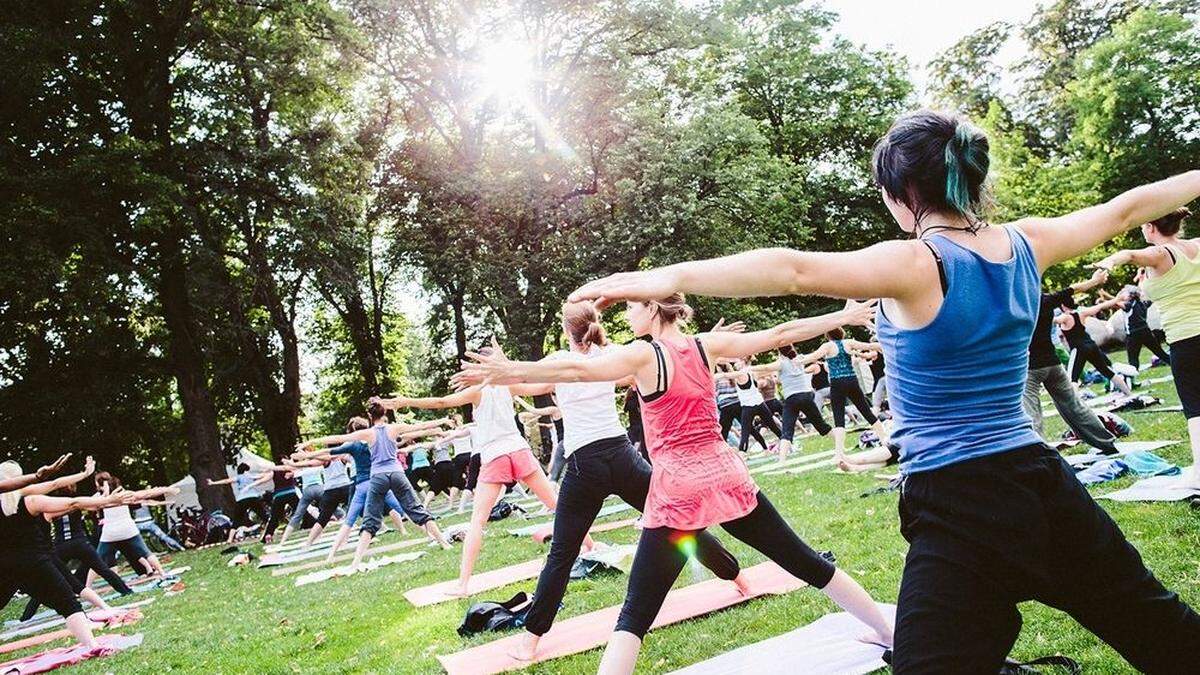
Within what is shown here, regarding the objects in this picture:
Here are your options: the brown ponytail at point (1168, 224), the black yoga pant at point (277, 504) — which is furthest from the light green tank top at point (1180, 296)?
the black yoga pant at point (277, 504)

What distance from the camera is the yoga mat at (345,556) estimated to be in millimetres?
12055

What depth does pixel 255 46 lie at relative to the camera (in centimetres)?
2075

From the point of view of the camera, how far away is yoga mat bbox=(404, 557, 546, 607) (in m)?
7.61

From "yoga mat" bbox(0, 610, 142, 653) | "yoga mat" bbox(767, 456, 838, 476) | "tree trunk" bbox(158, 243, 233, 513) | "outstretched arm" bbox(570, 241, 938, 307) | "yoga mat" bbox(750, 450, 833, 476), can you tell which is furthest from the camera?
"tree trunk" bbox(158, 243, 233, 513)

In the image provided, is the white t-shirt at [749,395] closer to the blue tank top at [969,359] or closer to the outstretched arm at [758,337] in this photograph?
the outstretched arm at [758,337]

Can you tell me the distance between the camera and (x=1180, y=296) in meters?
5.68

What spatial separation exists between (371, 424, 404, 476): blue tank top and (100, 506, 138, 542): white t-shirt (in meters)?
5.33

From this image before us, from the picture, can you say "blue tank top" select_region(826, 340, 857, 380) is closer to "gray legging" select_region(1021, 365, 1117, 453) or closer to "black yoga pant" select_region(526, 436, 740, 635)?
"gray legging" select_region(1021, 365, 1117, 453)

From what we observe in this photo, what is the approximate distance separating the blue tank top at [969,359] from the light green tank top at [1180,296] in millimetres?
4562

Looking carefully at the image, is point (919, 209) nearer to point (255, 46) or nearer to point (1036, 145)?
point (255, 46)

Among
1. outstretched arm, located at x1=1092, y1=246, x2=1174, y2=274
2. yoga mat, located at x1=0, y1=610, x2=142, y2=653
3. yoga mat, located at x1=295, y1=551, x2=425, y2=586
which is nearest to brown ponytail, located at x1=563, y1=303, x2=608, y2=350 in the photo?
outstretched arm, located at x1=1092, y1=246, x2=1174, y2=274

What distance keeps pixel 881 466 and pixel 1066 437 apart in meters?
2.45

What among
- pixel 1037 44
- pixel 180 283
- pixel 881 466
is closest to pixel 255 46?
pixel 180 283

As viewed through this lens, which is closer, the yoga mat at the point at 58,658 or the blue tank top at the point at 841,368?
the yoga mat at the point at 58,658
